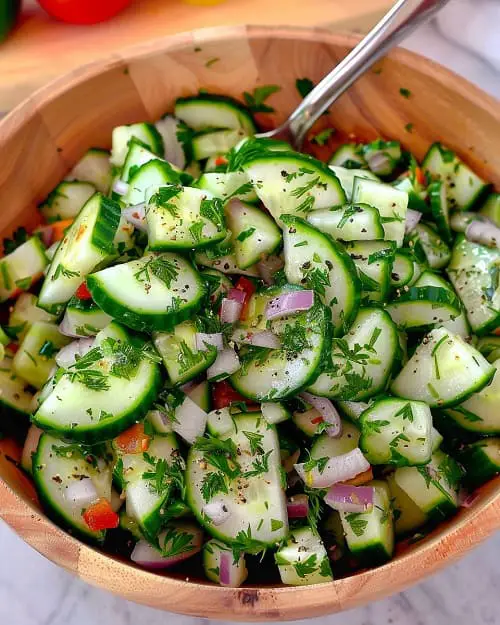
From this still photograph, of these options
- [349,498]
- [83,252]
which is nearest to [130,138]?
[83,252]

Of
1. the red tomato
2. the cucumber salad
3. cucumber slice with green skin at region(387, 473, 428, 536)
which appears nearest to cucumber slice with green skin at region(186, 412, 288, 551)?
the cucumber salad

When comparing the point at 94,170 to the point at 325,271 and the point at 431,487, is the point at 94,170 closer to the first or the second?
the point at 325,271

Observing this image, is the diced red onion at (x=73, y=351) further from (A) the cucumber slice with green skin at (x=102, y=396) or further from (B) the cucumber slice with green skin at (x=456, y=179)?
(B) the cucumber slice with green skin at (x=456, y=179)

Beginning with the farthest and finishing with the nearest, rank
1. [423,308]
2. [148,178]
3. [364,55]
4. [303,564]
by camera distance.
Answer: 1. [364,55]
2. [148,178]
3. [423,308]
4. [303,564]

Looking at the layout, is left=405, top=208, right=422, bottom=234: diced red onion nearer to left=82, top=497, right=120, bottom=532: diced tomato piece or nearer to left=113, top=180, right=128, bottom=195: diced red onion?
left=113, top=180, right=128, bottom=195: diced red onion

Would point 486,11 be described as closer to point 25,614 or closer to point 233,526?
point 233,526

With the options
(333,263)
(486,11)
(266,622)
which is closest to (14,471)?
(266,622)
